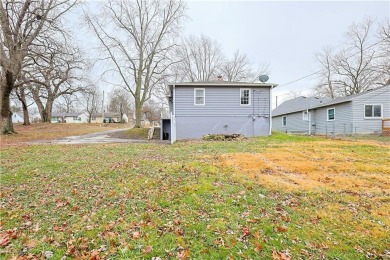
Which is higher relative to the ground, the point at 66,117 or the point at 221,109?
the point at 66,117

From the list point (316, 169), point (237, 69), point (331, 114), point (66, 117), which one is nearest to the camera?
point (316, 169)

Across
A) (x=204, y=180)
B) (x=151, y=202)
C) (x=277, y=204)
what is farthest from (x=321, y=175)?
(x=151, y=202)

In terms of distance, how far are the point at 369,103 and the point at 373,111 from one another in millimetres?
736

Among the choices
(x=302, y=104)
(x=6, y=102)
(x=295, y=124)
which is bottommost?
(x=295, y=124)

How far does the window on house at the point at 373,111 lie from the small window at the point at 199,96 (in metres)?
13.4

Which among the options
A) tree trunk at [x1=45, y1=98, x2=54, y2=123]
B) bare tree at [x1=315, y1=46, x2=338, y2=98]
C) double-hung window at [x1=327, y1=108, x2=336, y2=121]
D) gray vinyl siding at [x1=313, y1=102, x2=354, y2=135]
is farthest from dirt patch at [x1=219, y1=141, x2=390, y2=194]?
bare tree at [x1=315, y1=46, x2=338, y2=98]

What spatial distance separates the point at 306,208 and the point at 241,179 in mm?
1811

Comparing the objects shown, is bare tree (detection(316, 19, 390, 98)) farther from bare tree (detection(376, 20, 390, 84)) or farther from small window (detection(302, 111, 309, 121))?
small window (detection(302, 111, 309, 121))

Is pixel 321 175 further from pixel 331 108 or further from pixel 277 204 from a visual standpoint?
pixel 331 108

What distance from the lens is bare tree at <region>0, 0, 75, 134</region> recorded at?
46.8 feet

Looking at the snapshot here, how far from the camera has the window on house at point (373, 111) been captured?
1869 cm

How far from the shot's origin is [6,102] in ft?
56.7

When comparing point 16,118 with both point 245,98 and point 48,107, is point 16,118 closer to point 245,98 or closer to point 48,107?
point 48,107

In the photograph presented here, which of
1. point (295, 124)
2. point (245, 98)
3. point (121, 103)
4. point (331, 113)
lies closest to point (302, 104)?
point (295, 124)
